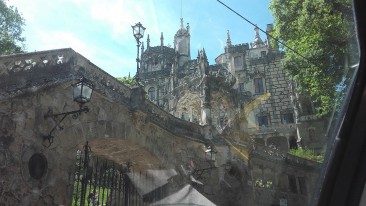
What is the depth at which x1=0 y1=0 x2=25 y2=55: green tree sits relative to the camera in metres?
22.7

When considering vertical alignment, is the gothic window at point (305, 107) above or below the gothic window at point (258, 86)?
below

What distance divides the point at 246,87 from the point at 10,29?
32.1m

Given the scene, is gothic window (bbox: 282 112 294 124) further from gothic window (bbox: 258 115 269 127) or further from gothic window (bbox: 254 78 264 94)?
gothic window (bbox: 254 78 264 94)

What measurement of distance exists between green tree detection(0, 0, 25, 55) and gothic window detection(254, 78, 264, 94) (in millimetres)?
31952

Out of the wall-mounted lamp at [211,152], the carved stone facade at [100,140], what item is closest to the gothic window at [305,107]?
the carved stone facade at [100,140]

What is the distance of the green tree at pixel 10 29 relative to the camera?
2270 centimetres

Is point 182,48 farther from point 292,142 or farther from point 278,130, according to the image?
point 292,142

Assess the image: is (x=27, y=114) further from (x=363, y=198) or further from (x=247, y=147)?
(x=247, y=147)

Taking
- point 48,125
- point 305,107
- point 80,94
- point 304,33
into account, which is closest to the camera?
point 80,94

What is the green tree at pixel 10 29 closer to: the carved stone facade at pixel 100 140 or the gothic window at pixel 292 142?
the carved stone facade at pixel 100 140

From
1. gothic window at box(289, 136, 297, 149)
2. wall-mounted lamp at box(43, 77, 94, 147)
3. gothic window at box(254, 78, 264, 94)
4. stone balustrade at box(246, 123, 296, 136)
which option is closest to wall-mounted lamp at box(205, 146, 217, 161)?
wall-mounted lamp at box(43, 77, 94, 147)

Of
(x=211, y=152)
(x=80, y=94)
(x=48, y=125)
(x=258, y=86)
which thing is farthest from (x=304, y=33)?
(x=258, y=86)

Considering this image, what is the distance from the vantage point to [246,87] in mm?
48531

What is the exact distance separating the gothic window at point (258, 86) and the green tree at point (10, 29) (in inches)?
1258
